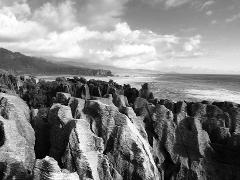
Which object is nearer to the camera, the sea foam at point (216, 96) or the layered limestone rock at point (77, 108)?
the layered limestone rock at point (77, 108)

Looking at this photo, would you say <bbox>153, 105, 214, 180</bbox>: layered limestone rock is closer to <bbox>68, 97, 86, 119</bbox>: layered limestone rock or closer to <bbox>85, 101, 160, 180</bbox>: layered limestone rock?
<bbox>85, 101, 160, 180</bbox>: layered limestone rock

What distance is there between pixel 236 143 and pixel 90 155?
6.47 m

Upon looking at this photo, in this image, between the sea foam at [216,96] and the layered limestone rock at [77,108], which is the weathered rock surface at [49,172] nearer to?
the layered limestone rock at [77,108]

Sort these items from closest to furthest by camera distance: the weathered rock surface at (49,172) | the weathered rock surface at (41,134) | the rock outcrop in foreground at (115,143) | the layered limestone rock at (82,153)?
the weathered rock surface at (49,172) → the layered limestone rock at (82,153) → the rock outcrop in foreground at (115,143) → the weathered rock surface at (41,134)

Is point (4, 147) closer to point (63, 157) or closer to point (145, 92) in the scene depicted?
point (63, 157)

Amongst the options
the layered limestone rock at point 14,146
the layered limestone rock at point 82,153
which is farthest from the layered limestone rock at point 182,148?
the layered limestone rock at point 14,146

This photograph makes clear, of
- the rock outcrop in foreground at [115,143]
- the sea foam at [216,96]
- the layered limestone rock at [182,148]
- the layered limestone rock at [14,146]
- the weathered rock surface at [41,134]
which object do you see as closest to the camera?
the layered limestone rock at [14,146]

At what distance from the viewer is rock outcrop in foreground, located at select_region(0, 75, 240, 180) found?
30.1ft

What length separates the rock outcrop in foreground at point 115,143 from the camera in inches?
362

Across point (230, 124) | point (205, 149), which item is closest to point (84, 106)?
point (205, 149)

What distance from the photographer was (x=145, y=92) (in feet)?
96.5

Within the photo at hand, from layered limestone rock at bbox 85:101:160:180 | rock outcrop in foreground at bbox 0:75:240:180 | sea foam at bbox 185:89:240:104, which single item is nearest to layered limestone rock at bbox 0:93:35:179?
rock outcrop in foreground at bbox 0:75:240:180

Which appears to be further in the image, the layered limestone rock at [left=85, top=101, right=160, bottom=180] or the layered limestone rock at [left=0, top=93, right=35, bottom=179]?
the layered limestone rock at [left=85, top=101, right=160, bottom=180]

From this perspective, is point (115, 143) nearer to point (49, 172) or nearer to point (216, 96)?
point (49, 172)
